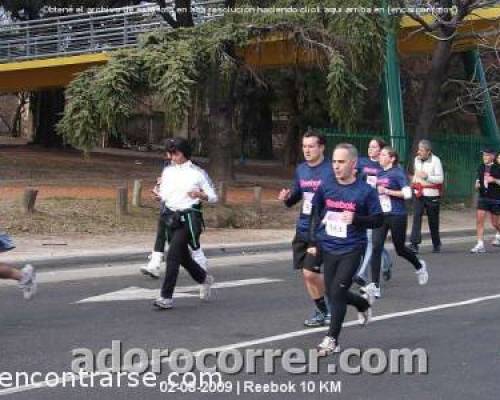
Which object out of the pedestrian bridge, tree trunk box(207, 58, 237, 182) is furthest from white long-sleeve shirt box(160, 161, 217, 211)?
the pedestrian bridge

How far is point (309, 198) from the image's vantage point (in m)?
8.23

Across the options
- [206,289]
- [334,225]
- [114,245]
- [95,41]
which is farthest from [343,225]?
[95,41]

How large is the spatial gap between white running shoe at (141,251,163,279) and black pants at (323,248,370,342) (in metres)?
4.17

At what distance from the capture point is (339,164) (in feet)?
23.6

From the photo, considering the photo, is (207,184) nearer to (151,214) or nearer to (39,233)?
(39,233)

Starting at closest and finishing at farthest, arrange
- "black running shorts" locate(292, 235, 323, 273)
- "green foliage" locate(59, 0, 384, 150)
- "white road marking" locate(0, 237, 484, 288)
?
"black running shorts" locate(292, 235, 323, 273)
"white road marking" locate(0, 237, 484, 288)
"green foliage" locate(59, 0, 384, 150)

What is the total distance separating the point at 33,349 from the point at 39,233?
8335 millimetres

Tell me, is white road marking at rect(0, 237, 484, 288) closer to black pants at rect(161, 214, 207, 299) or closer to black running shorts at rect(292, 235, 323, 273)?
black pants at rect(161, 214, 207, 299)

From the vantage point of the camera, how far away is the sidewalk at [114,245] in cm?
1326

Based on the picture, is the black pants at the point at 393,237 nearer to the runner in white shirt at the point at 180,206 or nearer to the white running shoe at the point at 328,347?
the runner in white shirt at the point at 180,206

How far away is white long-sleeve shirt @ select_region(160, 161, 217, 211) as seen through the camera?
927 centimetres

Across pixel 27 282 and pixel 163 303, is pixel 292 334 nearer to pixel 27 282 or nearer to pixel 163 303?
pixel 163 303

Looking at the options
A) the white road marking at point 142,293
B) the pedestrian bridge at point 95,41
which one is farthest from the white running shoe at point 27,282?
the pedestrian bridge at point 95,41

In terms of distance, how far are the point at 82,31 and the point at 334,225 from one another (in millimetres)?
22019
